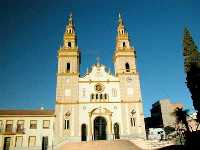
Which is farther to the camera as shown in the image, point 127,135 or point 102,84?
point 102,84

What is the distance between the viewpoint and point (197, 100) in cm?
3244

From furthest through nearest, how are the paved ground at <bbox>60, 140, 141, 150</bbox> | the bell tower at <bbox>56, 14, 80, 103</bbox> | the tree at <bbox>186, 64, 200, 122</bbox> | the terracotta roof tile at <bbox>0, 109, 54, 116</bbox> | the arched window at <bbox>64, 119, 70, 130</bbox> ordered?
the terracotta roof tile at <bbox>0, 109, 54, 116</bbox>, the bell tower at <bbox>56, 14, 80, 103</bbox>, the arched window at <bbox>64, 119, 70, 130</bbox>, the paved ground at <bbox>60, 140, 141, 150</bbox>, the tree at <bbox>186, 64, 200, 122</bbox>

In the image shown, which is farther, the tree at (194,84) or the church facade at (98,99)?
the church facade at (98,99)

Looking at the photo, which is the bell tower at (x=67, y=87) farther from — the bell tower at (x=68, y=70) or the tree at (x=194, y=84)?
the tree at (x=194, y=84)

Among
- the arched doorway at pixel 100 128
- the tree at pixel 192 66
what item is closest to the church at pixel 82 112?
the arched doorway at pixel 100 128

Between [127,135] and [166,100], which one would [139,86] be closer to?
[127,135]

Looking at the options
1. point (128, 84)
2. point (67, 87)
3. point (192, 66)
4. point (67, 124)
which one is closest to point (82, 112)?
point (67, 124)

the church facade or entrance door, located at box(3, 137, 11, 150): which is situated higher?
the church facade

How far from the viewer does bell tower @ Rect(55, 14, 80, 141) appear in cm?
4497

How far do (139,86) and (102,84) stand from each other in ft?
22.4

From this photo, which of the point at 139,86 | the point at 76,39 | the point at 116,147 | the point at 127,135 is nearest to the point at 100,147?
the point at 116,147

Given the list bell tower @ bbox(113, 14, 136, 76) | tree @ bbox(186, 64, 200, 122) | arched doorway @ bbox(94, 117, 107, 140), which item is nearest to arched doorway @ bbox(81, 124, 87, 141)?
arched doorway @ bbox(94, 117, 107, 140)

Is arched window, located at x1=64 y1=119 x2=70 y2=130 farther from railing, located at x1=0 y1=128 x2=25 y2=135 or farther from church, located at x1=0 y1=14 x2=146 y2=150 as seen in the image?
railing, located at x1=0 y1=128 x2=25 y2=135

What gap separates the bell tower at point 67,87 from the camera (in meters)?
45.0
